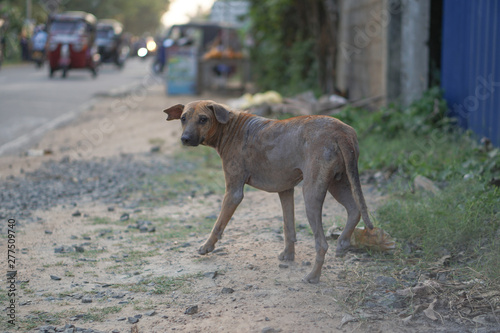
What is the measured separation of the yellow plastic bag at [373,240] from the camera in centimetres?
453

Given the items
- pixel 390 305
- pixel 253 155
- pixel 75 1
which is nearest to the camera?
pixel 390 305

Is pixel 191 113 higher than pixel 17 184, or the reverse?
pixel 191 113

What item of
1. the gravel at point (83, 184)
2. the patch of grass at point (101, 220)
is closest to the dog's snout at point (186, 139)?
the patch of grass at point (101, 220)

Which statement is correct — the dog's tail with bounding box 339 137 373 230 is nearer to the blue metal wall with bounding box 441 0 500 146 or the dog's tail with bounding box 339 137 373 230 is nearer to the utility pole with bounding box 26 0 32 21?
the blue metal wall with bounding box 441 0 500 146

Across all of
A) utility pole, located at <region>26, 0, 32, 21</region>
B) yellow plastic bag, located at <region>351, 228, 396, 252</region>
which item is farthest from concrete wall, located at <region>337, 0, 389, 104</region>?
utility pole, located at <region>26, 0, 32, 21</region>

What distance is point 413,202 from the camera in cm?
552

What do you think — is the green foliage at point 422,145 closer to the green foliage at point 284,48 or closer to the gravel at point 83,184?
the gravel at point 83,184

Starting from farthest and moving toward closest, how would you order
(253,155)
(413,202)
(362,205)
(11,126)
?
(11,126), (413,202), (253,155), (362,205)

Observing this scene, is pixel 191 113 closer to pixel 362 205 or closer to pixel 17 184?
pixel 362 205

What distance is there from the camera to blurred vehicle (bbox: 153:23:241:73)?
973 inches

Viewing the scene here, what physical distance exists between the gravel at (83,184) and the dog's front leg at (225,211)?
1.82 metres

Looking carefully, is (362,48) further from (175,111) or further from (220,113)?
(220,113)

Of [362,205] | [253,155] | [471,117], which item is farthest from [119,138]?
[362,205]

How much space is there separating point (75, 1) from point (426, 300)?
54.3m
